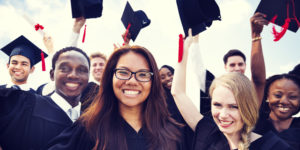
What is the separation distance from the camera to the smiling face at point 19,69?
481 cm

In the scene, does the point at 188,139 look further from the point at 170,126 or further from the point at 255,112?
the point at 255,112

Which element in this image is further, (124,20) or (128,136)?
(124,20)

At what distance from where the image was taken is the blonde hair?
227cm

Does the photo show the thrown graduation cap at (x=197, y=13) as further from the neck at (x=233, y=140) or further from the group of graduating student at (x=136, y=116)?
the neck at (x=233, y=140)

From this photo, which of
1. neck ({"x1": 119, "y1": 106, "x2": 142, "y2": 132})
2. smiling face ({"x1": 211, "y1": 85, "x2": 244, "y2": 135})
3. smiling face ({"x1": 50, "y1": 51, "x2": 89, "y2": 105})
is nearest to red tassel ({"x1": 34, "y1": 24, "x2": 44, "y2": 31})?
smiling face ({"x1": 50, "y1": 51, "x2": 89, "y2": 105})

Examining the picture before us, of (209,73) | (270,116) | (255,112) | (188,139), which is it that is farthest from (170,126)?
(209,73)

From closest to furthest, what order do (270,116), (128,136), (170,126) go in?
1. (128,136)
2. (170,126)
3. (270,116)

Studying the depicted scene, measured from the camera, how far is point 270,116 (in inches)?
126

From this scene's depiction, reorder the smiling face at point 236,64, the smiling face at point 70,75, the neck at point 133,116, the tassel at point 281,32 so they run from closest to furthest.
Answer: the neck at point 133,116 < the smiling face at point 70,75 < the tassel at point 281,32 < the smiling face at point 236,64

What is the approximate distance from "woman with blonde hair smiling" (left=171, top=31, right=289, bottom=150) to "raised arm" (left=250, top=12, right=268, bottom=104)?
94 centimetres

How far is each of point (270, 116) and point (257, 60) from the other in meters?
0.73

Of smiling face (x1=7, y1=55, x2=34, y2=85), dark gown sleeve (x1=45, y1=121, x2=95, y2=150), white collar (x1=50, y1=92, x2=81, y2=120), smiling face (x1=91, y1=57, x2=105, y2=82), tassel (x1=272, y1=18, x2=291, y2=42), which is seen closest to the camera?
dark gown sleeve (x1=45, y1=121, x2=95, y2=150)

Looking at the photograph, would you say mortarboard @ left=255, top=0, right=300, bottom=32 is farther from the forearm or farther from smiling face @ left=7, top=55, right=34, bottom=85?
smiling face @ left=7, top=55, right=34, bottom=85

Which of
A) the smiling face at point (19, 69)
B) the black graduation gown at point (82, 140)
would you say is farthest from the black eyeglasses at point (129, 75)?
the smiling face at point (19, 69)
